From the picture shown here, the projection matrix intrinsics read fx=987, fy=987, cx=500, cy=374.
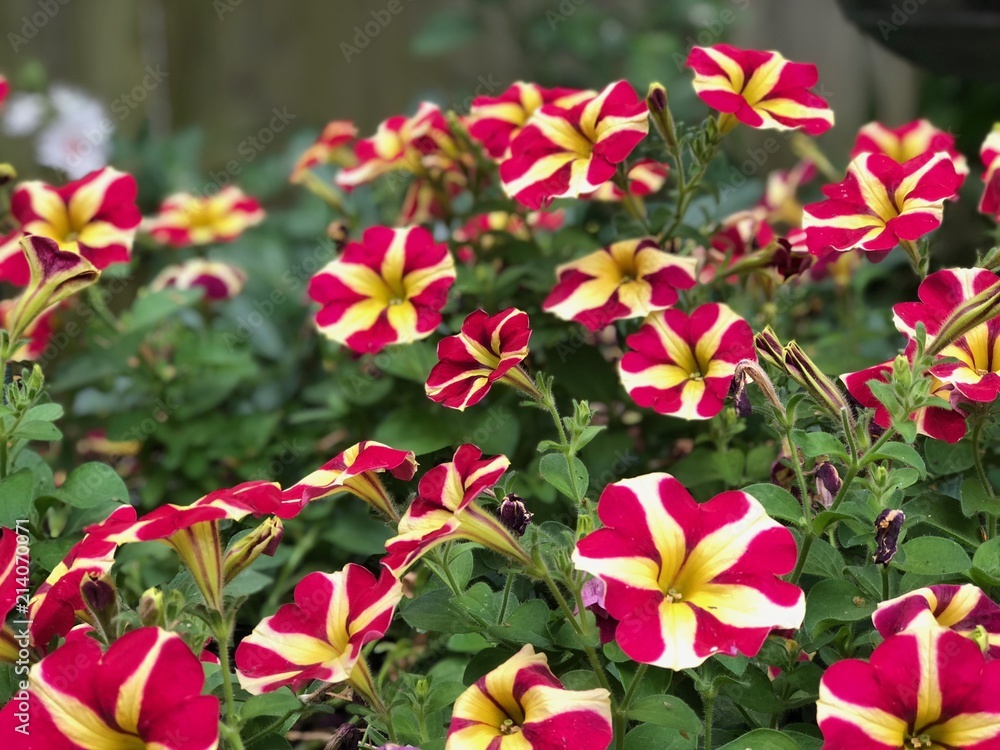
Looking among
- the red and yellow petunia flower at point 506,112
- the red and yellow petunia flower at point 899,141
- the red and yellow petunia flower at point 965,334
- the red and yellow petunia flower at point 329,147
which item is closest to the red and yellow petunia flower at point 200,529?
the red and yellow petunia flower at point 965,334

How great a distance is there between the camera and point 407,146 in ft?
4.16

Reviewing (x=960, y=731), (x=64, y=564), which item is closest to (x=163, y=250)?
(x=64, y=564)

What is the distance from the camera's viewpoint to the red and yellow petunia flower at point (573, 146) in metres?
0.96

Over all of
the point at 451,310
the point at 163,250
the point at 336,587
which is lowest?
the point at 163,250

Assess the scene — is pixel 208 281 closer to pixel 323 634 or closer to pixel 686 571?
pixel 323 634

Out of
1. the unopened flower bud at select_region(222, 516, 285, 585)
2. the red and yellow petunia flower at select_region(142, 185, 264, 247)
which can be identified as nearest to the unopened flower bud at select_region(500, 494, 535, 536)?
the unopened flower bud at select_region(222, 516, 285, 585)

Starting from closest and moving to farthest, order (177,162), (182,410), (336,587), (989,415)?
(336,587), (989,415), (182,410), (177,162)

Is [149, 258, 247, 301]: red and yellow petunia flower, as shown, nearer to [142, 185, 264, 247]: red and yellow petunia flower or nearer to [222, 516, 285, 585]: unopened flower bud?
[142, 185, 264, 247]: red and yellow petunia flower

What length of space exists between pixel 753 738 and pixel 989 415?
13.8 inches

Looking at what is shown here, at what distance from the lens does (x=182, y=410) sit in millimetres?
1472

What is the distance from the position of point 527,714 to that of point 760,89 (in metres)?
0.69

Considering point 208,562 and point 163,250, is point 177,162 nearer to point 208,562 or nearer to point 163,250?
point 163,250

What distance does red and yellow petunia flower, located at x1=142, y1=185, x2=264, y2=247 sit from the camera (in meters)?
1.71

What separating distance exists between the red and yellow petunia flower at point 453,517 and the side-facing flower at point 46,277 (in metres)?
0.39
